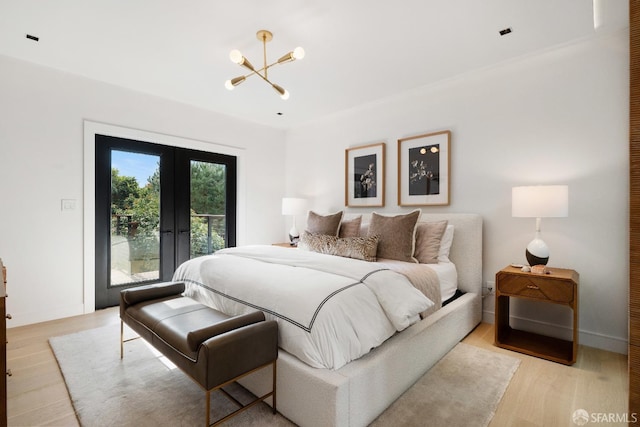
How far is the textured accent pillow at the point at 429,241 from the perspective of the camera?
3076 millimetres

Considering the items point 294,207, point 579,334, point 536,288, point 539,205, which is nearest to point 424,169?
point 539,205

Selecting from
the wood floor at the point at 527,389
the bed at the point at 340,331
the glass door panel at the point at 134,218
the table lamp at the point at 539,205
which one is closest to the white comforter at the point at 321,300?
the bed at the point at 340,331

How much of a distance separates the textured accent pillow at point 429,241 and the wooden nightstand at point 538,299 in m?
0.60

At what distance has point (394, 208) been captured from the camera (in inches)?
157

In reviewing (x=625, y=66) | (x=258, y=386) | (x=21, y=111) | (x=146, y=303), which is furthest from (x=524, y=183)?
(x=21, y=111)

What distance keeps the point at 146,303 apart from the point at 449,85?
3650mm

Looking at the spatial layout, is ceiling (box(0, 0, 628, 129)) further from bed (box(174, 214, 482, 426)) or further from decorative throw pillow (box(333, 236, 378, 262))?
bed (box(174, 214, 482, 426))

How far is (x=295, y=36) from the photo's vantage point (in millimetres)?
2588

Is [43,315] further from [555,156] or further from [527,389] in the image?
[555,156]

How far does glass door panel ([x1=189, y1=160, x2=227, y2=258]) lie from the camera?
4.38 metres

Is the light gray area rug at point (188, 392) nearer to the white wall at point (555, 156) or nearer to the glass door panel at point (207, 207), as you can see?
the white wall at point (555, 156)

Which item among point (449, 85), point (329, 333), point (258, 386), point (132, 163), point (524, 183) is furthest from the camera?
point (132, 163)

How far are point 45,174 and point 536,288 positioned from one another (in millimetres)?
4738

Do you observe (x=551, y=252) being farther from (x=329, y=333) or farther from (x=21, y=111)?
(x=21, y=111)
